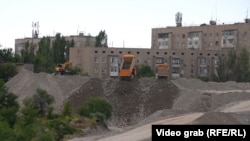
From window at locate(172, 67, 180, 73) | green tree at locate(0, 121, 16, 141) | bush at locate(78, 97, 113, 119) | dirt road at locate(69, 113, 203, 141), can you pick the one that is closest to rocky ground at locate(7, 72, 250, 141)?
bush at locate(78, 97, 113, 119)

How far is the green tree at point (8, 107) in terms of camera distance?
34781 millimetres

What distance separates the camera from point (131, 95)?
146 ft

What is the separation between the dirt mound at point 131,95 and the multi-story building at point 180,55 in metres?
26.6

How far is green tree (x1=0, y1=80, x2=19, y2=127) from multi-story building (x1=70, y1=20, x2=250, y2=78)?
1409 inches

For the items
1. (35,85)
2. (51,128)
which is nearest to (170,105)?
(35,85)

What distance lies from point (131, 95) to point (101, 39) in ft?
127

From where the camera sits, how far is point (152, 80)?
155 feet

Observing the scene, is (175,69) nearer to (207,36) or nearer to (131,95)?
(207,36)

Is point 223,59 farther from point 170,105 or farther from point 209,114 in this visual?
point 209,114

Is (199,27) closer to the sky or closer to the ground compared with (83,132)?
closer to the sky

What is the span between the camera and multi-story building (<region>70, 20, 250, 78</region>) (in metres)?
74.5

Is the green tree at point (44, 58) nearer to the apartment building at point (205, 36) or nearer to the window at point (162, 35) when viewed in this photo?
the window at point (162, 35)

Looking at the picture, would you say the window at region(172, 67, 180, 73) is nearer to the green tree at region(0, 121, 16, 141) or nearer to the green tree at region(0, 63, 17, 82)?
the green tree at region(0, 63, 17, 82)

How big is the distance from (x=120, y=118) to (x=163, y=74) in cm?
881
